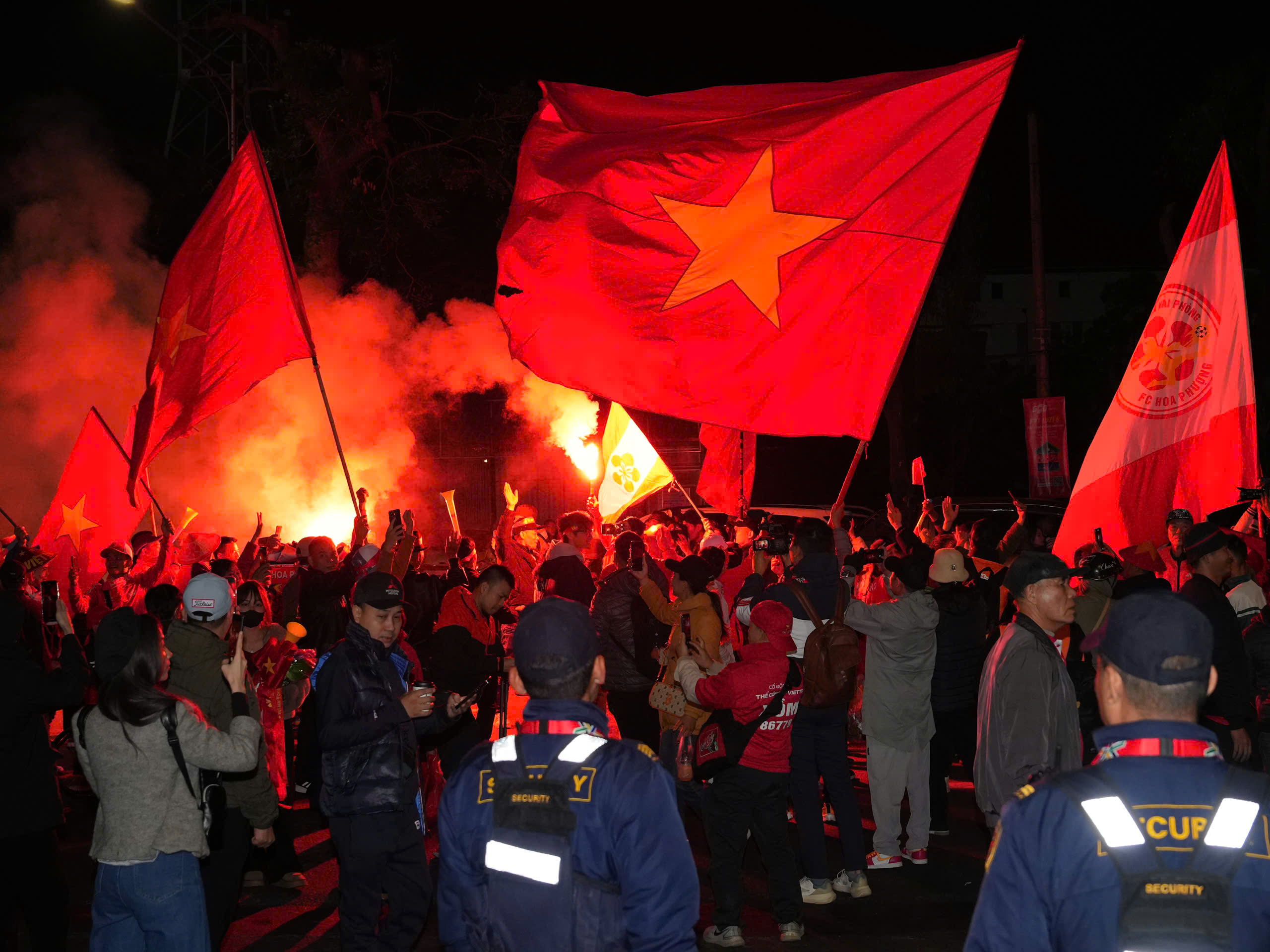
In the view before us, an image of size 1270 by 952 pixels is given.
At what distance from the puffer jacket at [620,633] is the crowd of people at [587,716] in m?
0.02

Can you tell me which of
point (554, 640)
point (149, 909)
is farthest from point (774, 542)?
point (554, 640)

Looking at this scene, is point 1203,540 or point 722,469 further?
point 722,469

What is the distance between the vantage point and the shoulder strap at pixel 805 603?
6.16m

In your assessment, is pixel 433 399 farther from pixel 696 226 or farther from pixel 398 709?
pixel 398 709

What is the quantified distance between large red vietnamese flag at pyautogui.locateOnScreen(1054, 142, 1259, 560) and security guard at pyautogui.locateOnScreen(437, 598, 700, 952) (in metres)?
5.81

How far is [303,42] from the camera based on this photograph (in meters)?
21.1

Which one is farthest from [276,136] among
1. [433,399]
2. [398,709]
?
[398,709]

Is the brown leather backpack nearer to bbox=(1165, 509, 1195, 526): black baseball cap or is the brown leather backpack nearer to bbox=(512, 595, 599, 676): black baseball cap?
bbox=(1165, 509, 1195, 526): black baseball cap

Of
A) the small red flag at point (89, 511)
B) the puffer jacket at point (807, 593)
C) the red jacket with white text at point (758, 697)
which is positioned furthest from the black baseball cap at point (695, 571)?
the small red flag at point (89, 511)

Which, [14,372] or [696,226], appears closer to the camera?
[696,226]

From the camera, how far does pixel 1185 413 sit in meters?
7.72

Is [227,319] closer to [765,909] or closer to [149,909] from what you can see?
[149,909]

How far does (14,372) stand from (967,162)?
16.3 meters

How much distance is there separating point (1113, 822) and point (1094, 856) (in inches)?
3.0
